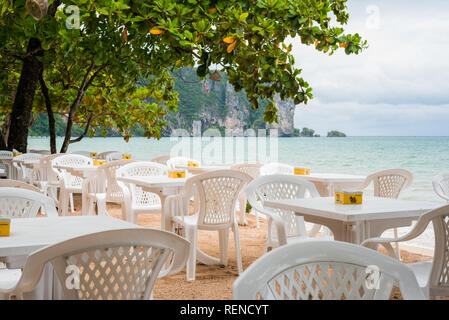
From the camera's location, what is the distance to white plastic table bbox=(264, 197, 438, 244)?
102 inches

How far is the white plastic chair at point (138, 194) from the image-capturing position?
4.76 meters

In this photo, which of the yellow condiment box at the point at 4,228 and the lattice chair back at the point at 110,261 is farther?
the yellow condiment box at the point at 4,228

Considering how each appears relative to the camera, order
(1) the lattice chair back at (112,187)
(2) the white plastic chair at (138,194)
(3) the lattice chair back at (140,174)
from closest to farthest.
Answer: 1. (2) the white plastic chair at (138,194)
2. (3) the lattice chair back at (140,174)
3. (1) the lattice chair back at (112,187)

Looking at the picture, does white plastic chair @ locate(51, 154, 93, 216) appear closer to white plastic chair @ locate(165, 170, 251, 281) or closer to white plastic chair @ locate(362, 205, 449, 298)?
white plastic chair @ locate(165, 170, 251, 281)

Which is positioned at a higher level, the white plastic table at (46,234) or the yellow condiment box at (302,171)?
the yellow condiment box at (302,171)

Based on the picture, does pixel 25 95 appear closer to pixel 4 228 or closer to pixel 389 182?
pixel 389 182

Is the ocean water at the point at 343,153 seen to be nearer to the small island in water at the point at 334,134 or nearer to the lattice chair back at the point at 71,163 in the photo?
the small island in water at the point at 334,134

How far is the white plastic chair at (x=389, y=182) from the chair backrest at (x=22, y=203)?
117 inches

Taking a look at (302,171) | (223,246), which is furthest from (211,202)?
(302,171)

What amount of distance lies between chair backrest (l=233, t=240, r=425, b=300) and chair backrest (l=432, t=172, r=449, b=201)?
131 inches

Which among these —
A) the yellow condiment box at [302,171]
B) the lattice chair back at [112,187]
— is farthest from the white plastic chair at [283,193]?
the lattice chair back at [112,187]

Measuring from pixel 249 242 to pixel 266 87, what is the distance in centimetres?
188
